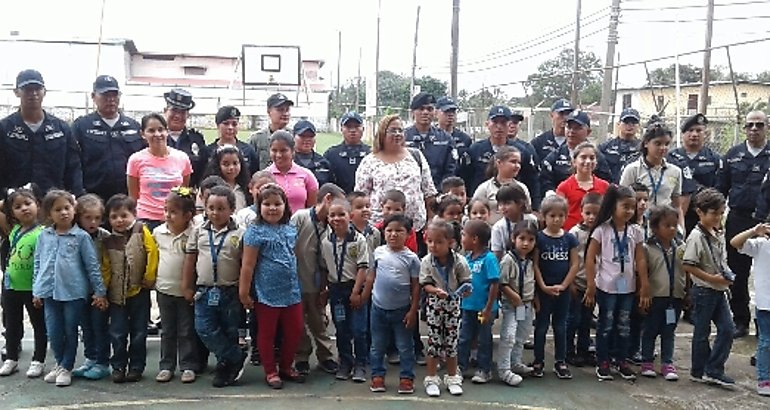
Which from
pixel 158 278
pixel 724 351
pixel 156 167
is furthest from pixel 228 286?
pixel 724 351

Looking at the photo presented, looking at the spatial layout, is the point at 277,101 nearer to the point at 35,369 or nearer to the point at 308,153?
the point at 308,153

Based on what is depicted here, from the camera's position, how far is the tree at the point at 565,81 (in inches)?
1142

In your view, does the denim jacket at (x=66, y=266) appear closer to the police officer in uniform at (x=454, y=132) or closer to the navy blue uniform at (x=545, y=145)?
the police officer in uniform at (x=454, y=132)

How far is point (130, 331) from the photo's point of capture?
503 cm

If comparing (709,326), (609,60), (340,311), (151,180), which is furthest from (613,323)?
(609,60)

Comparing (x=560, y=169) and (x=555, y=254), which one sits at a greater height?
(x=560, y=169)

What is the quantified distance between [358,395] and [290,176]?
67.0 inches

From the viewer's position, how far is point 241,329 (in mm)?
5660

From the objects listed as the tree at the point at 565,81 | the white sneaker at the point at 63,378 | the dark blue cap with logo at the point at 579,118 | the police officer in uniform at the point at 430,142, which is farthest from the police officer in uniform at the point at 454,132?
the tree at the point at 565,81

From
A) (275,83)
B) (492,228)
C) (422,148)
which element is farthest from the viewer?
(275,83)

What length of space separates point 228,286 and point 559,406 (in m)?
2.31

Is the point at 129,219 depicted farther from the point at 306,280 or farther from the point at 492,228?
the point at 492,228

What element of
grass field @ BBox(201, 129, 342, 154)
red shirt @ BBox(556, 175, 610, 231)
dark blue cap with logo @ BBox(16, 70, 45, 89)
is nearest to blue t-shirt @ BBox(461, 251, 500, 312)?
red shirt @ BBox(556, 175, 610, 231)

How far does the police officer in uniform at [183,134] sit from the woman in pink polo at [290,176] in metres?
0.92
